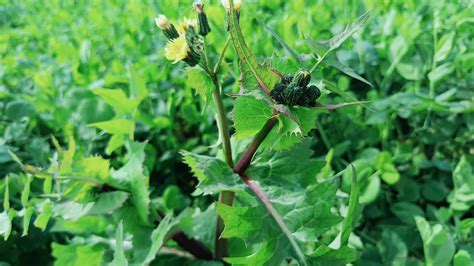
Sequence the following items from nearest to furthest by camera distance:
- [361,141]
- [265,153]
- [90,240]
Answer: [265,153] < [90,240] < [361,141]

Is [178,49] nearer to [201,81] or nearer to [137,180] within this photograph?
[201,81]

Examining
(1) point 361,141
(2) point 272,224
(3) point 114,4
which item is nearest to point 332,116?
(1) point 361,141

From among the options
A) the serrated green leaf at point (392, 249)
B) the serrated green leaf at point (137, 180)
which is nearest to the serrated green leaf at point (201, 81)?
the serrated green leaf at point (137, 180)

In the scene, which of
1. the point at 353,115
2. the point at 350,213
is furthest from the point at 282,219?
the point at 353,115

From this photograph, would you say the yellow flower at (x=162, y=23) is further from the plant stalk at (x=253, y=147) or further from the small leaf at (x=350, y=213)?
the small leaf at (x=350, y=213)

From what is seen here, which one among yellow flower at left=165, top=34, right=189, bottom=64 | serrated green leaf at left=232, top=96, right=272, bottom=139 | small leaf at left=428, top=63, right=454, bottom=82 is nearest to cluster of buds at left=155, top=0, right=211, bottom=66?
yellow flower at left=165, top=34, right=189, bottom=64

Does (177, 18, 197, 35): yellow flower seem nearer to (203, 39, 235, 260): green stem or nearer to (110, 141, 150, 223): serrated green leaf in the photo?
(203, 39, 235, 260): green stem

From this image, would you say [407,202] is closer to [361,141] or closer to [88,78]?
[361,141]
